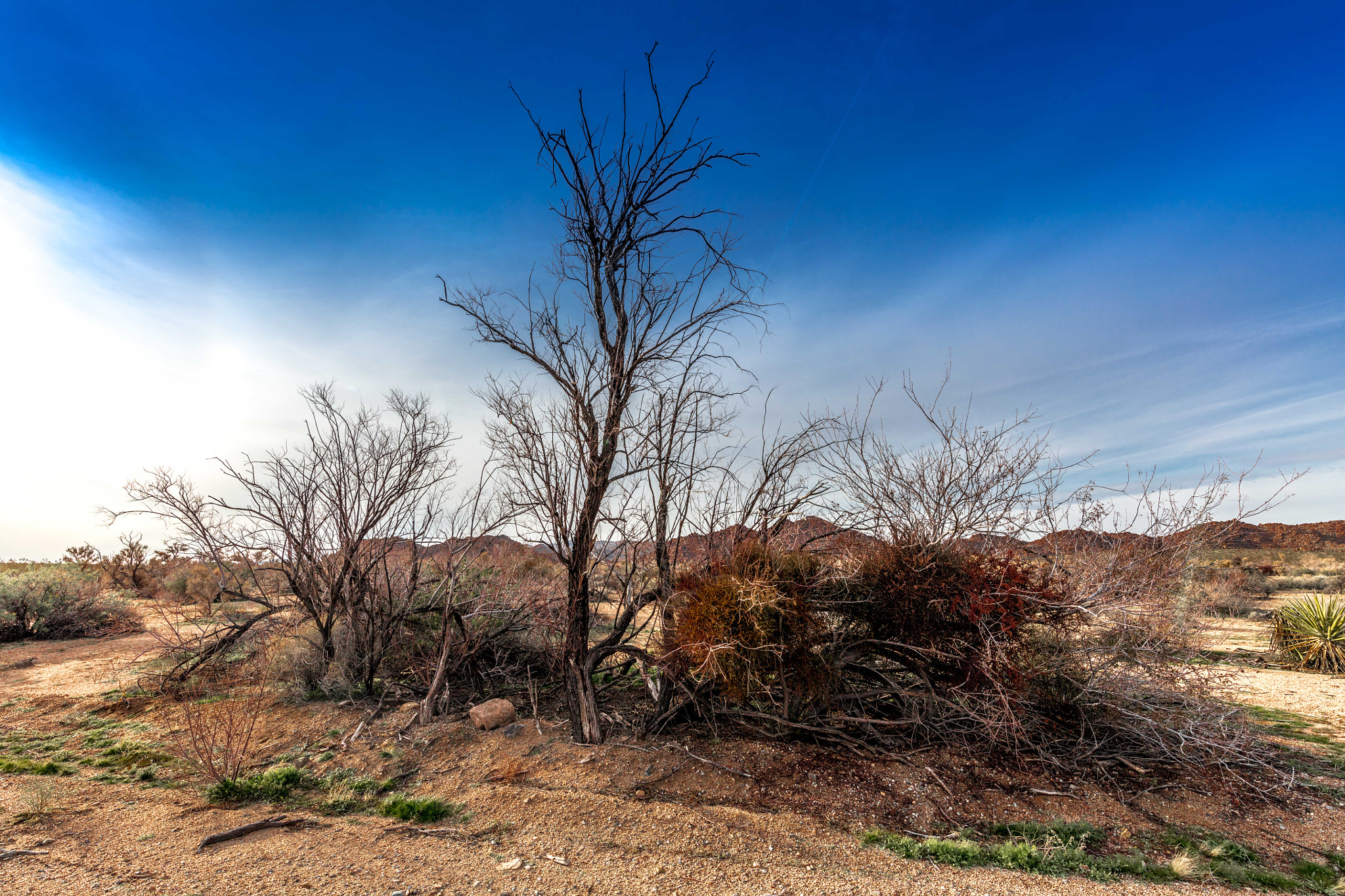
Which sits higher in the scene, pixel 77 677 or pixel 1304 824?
pixel 77 677

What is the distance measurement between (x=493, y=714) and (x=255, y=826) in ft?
10.4

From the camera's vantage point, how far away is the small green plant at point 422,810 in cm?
585

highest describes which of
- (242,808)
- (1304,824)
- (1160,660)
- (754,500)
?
(754,500)

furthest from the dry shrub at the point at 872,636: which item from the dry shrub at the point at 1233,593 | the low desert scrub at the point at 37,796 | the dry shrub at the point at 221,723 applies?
the dry shrub at the point at 1233,593

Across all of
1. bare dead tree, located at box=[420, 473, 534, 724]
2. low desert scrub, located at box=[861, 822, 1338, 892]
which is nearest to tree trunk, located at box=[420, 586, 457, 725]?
bare dead tree, located at box=[420, 473, 534, 724]

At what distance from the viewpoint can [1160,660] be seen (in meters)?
7.14

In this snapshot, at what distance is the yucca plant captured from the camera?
41.8ft

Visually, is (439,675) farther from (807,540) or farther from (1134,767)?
(1134,767)

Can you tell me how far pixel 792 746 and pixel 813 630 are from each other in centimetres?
173

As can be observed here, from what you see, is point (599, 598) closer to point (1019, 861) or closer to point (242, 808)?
point (242, 808)

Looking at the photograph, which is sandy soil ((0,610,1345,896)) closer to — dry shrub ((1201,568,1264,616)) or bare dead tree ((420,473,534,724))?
bare dead tree ((420,473,534,724))

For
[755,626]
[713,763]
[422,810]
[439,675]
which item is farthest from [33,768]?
[755,626]

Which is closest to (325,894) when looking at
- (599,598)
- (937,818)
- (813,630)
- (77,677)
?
(599,598)

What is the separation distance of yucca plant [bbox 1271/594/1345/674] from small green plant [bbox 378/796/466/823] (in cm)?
1783
